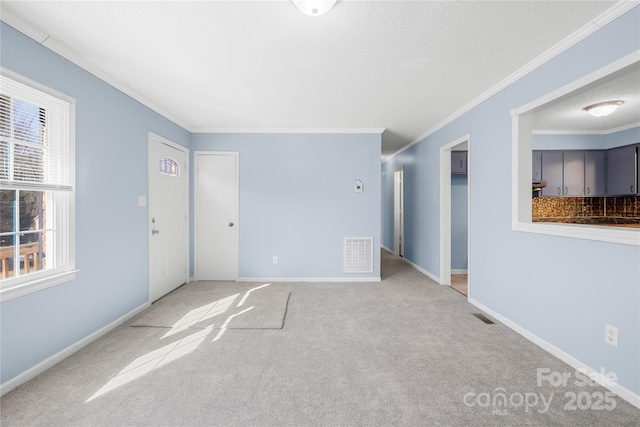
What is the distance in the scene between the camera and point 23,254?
1.81 m

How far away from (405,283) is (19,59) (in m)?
4.71

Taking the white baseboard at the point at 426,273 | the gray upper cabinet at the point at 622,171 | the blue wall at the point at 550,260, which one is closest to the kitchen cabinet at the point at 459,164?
the blue wall at the point at 550,260

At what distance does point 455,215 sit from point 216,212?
433 cm

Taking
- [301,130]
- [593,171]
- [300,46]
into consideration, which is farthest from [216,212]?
[593,171]

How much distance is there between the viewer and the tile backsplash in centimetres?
417

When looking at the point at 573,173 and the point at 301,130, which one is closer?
the point at 301,130

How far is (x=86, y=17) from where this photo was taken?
66.4 inches

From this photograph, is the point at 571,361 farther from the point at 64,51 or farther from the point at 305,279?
the point at 64,51

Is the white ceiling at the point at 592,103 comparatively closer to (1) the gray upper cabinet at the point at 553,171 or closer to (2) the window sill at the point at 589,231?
(1) the gray upper cabinet at the point at 553,171

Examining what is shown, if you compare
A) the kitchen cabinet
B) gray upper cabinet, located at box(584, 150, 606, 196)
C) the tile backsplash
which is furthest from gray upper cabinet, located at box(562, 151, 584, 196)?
the kitchen cabinet

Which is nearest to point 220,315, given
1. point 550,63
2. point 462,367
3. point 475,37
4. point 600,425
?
point 462,367

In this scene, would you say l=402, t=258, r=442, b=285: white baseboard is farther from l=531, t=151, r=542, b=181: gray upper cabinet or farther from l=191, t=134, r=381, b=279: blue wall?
l=531, t=151, r=542, b=181: gray upper cabinet

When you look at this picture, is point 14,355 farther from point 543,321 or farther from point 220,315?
point 543,321

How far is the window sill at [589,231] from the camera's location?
5.09 ft
